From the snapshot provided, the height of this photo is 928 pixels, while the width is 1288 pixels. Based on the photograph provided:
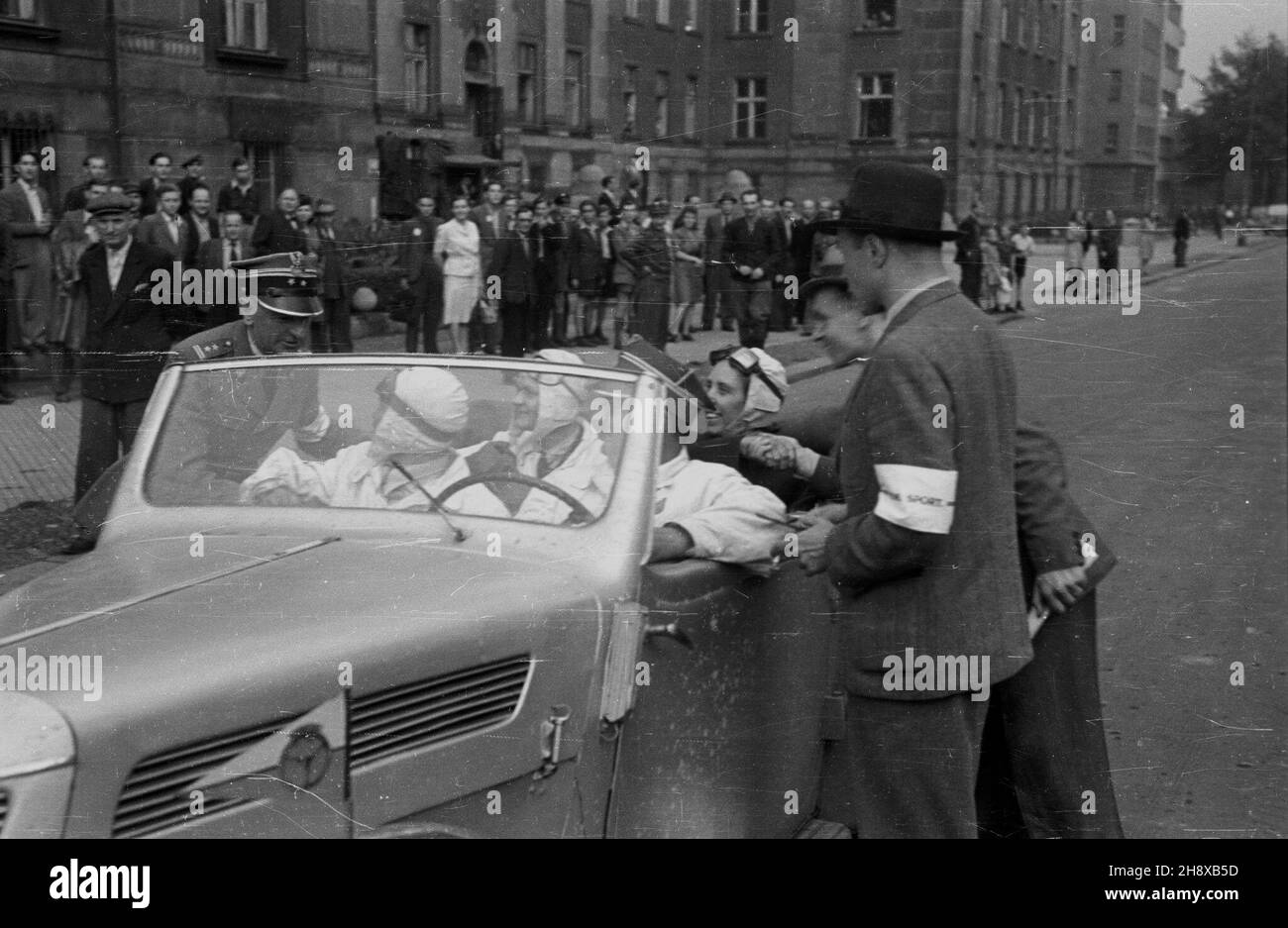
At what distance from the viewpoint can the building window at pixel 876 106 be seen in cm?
396

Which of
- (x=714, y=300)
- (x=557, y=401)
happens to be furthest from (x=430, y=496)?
(x=714, y=300)

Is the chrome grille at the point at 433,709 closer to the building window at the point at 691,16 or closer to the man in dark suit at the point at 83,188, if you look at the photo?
the building window at the point at 691,16

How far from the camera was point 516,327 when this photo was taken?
4.64 meters

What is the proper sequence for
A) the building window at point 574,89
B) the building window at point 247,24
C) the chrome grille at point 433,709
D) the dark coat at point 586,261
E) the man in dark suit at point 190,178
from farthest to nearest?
the dark coat at point 586,261, the man in dark suit at point 190,178, the building window at point 247,24, the building window at point 574,89, the chrome grille at point 433,709

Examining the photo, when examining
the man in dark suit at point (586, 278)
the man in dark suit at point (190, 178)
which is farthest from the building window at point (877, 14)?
the man in dark suit at point (190, 178)

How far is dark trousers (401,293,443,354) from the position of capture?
4387 mm

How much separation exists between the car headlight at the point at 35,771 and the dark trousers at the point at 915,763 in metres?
1.61

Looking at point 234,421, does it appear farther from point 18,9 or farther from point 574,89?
point 18,9

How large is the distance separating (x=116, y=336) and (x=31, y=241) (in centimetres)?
97
